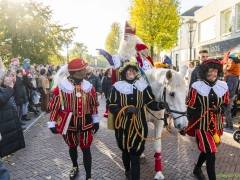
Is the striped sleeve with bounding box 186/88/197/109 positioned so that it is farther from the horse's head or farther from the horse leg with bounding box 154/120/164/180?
the horse leg with bounding box 154/120/164/180

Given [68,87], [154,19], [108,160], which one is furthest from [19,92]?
[154,19]

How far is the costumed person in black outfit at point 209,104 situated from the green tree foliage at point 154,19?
17473 mm

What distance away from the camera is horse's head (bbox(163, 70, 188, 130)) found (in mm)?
3207

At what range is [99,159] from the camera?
4844mm

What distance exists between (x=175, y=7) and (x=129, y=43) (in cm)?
1871

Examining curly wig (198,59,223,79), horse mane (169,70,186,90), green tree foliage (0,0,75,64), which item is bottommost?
horse mane (169,70,186,90)

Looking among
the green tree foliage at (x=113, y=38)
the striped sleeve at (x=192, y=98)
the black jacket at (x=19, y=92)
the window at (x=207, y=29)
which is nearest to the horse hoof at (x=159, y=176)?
the striped sleeve at (x=192, y=98)

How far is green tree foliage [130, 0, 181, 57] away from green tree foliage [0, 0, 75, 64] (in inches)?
302

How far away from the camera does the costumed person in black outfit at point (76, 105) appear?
138 inches

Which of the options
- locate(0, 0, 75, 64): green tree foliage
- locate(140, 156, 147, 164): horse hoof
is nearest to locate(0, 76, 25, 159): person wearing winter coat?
locate(140, 156, 147, 164): horse hoof

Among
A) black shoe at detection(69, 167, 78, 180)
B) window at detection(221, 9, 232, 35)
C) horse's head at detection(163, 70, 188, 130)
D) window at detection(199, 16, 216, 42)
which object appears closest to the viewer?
horse's head at detection(163, 70, 188, 130)

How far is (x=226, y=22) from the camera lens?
1730 cm

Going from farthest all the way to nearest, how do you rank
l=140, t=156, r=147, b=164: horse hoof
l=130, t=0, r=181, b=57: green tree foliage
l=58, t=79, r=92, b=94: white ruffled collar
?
l=130, t=0, r=181, b=57: green tree foliage < l=140, t=156, r=147, b=164: horse hoof < l=58, t=79, r=92, b=94: white ruffled collar

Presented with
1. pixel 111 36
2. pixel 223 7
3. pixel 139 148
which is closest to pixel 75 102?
pixel 139 148
